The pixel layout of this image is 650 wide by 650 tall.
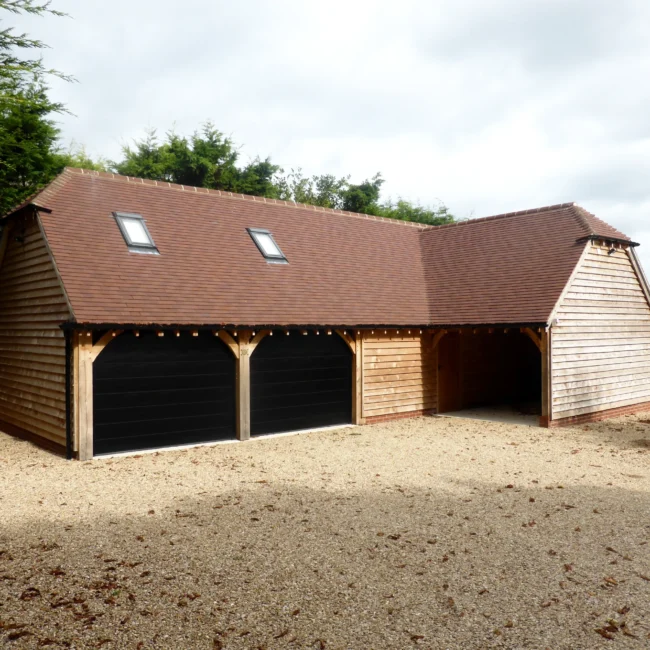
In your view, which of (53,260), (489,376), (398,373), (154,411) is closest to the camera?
(53,260)

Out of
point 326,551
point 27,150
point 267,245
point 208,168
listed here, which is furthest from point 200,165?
point 326,551

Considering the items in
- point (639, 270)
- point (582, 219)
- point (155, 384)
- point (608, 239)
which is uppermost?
point (582, 219)

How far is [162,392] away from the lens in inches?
442

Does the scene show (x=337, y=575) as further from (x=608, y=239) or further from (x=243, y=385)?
(x=608, y=239)

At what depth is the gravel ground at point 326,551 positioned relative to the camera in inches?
173

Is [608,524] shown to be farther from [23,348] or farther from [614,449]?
[23,348]

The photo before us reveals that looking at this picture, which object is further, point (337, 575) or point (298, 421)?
point (298, 421)

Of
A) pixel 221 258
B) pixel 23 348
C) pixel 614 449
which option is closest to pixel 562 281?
pixel 614 449

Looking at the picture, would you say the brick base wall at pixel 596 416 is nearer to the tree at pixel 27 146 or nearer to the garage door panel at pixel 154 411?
the garage door panel at pixel 154 411

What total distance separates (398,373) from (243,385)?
4437 millimetres

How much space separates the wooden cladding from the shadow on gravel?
188 inches

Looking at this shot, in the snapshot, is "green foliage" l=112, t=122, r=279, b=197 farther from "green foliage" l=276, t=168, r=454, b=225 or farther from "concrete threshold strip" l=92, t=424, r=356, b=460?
"concrete threshold strip" l=92, t=424, r=356, b=460

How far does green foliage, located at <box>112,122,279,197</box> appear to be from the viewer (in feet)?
101

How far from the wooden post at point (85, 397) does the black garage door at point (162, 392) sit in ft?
0.53
